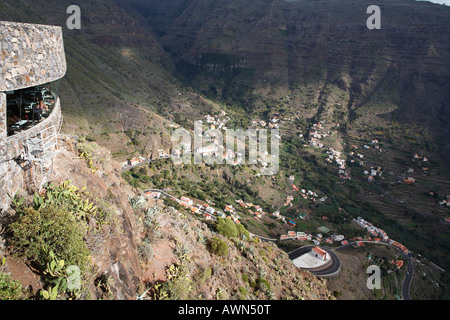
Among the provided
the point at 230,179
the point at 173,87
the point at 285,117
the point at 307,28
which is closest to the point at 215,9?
the point at 307,28

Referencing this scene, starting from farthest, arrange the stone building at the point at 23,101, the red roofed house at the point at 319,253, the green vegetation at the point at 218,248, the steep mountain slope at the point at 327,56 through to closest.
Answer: the steep mountain slope at the point at 327,56 → the red roofed house at the point at 319,253 → the green vegetation at the point at 218,248 → the stone building at the point at 23,101

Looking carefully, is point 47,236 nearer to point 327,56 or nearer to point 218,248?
point 218,248

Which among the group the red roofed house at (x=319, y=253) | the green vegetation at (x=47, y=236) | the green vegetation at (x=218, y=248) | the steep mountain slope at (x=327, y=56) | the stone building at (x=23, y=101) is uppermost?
the steep mountain slope at (x=327, y=56)

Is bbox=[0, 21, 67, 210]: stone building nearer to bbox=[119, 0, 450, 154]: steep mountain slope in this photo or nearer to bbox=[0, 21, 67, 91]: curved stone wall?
bbox=[0, 21, 67, 91]: curved stone wall

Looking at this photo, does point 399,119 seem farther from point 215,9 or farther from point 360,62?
point 215,9

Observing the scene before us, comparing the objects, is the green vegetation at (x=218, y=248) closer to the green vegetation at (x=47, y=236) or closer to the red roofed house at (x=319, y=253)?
the green vegetation at (x=47, y=236)

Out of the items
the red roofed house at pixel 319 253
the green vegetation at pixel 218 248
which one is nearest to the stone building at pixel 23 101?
the green vegetation at pixel 218 248

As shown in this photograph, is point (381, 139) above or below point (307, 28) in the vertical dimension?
below

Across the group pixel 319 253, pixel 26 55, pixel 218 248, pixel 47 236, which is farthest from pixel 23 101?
pixel 319 253
